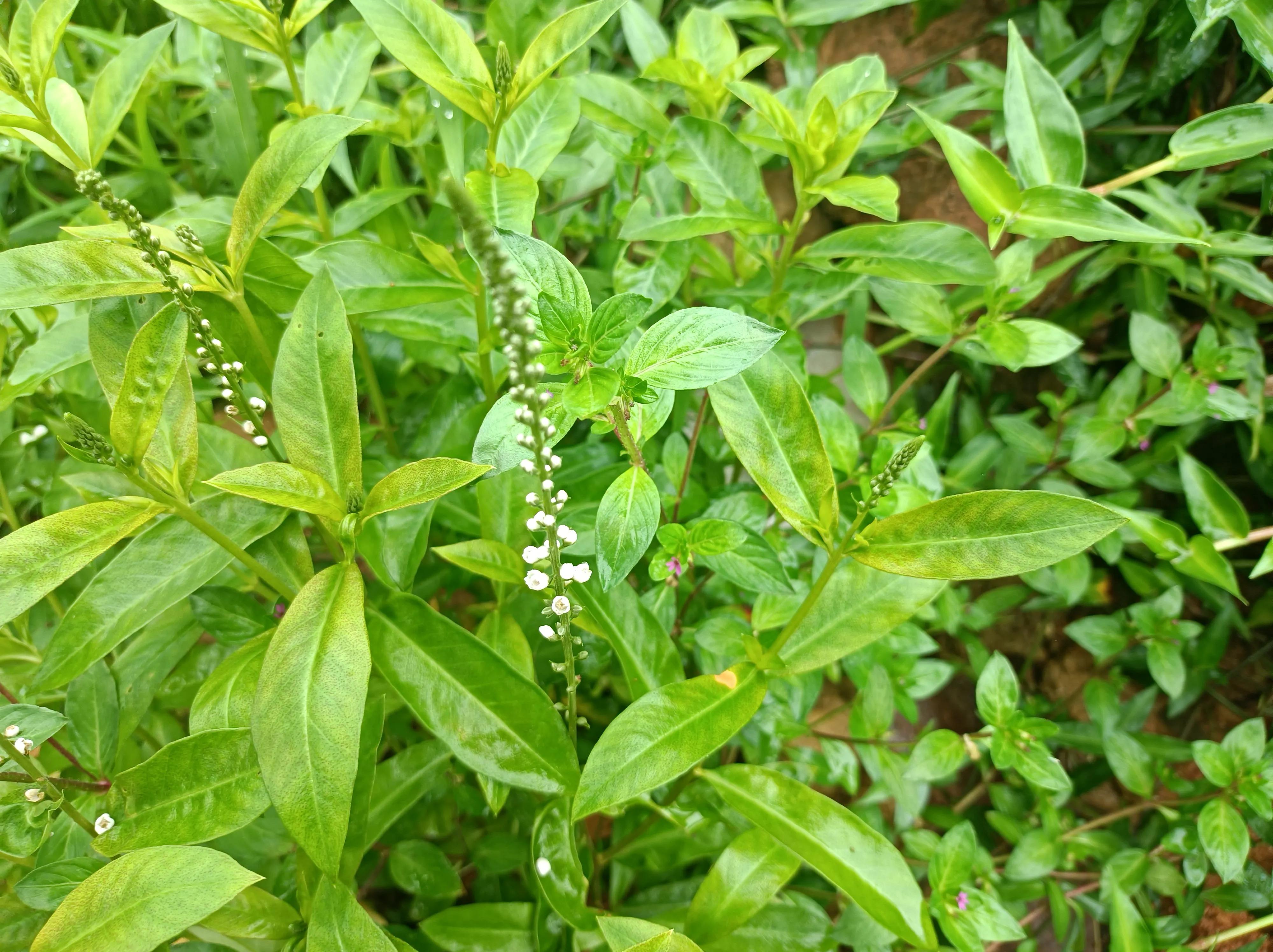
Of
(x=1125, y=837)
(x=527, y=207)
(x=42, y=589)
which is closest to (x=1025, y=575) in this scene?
(x=1125, y=837)

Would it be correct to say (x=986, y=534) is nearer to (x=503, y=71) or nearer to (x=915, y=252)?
(x=915, y=252)

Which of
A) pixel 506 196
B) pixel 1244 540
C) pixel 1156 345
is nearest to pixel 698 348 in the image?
pixel 506 196

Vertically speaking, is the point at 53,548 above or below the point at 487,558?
above

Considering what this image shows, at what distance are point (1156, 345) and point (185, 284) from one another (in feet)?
4.88

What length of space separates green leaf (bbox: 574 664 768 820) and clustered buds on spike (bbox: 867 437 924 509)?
0.28 meters

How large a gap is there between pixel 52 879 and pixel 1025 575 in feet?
4.96

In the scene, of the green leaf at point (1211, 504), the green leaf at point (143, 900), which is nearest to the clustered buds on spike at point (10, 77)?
the green leaf at point (143, 900)

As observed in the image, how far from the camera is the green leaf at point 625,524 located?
0.77 meters

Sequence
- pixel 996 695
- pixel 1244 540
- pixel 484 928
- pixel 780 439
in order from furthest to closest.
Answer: pixel 1244 540 < pixel 996 695 < pixel 484 928 < pixel 780 439

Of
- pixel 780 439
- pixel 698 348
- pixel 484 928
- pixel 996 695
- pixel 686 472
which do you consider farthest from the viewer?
pixel 996 695

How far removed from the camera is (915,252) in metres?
1.07

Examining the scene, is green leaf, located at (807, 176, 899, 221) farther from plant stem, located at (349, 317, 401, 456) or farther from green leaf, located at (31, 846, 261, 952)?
green leaf, located at (31, 846, 261, 952)

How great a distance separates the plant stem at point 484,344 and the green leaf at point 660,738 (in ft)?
1.55

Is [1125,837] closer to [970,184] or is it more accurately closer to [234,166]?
[970,184]
